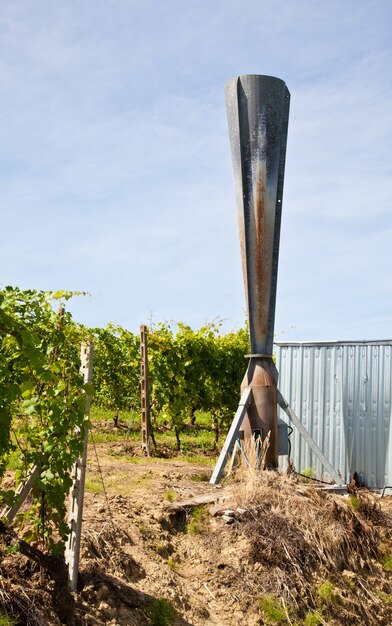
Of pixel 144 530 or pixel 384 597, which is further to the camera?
pixel 384 597

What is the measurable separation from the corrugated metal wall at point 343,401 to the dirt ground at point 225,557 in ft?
7.09

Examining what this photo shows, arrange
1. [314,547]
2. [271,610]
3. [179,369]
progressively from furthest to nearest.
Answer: [179,369] → [314,547] → [271,610]

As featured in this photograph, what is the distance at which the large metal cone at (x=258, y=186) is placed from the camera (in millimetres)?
10148

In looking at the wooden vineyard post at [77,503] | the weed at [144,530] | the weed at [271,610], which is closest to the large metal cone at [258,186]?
the weed at [144,530]

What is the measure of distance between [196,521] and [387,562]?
6.69 feet

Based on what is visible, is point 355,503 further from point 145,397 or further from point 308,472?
Result: point 145,397

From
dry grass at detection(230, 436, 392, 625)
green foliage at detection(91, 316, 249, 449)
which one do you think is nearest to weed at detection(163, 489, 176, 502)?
dry grass at detection(230, 436, 392, 625)

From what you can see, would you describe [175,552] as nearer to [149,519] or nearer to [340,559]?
[149,519]

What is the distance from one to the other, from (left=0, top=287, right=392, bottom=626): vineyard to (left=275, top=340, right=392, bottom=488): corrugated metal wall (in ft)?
3.67

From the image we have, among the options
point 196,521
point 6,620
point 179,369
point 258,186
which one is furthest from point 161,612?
point 179,369

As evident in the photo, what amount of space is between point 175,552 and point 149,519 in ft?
1.43

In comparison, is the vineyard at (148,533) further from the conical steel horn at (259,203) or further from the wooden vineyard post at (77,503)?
the conical steel horn at (259,203)

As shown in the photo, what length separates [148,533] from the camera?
780 cm

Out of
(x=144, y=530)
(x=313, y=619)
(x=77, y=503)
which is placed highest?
(x=77, y=503)
